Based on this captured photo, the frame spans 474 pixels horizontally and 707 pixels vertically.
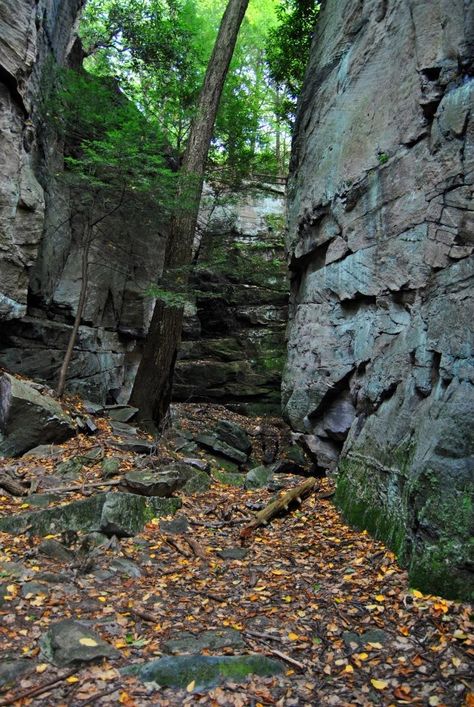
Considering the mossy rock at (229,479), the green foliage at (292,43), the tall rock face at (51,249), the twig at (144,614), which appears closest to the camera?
the twig at (144,614)

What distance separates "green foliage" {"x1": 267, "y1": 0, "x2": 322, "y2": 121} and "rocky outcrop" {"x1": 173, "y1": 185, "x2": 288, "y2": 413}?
3268 mm

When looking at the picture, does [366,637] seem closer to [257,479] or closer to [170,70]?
[257,479]

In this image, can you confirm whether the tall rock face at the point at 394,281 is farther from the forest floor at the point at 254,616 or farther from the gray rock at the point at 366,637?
the gray rock at the point at 366,637

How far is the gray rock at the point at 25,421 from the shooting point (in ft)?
24.7

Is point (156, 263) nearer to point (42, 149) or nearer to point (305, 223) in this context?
point (42, 149)

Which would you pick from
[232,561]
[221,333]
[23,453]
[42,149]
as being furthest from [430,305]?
[221,333]

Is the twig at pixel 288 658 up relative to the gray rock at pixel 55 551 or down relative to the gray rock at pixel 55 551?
up

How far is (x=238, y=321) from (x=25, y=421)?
10.1m

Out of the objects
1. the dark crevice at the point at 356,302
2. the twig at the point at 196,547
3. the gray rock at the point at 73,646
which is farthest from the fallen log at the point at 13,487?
the dark crevice at the point at 356,302

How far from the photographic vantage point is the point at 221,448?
10.2m

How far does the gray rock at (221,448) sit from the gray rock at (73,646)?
253 inches

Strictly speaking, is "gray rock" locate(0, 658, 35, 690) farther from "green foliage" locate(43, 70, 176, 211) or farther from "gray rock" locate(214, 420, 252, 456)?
"gray rock" locate(214, 420, 252, 456)

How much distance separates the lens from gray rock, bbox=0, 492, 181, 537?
17.7ft

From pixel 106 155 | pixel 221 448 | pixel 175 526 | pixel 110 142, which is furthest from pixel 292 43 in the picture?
pixel 175 526
